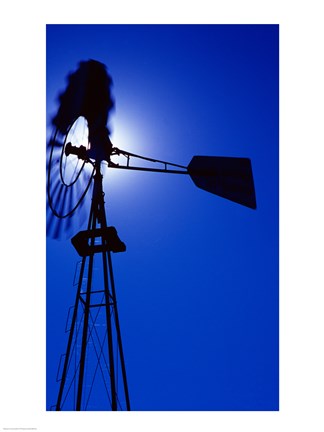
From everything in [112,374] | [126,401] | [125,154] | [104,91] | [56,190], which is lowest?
[126,401]

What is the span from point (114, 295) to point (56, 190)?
1751mm

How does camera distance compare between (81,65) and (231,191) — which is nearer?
(81,65)

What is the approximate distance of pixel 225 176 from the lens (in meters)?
6.63

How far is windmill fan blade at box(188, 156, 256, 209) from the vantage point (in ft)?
21.3

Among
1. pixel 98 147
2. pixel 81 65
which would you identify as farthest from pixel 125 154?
pixel 81 65

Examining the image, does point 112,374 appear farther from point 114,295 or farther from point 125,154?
point 125,154

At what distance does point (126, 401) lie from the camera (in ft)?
19.7

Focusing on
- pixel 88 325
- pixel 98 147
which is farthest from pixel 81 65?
pixel 88 325

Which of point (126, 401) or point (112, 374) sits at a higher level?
point (112, 374)

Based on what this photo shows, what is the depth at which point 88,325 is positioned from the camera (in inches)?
216

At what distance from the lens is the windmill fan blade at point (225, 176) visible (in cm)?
650

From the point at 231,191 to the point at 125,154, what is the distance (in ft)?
6.04
